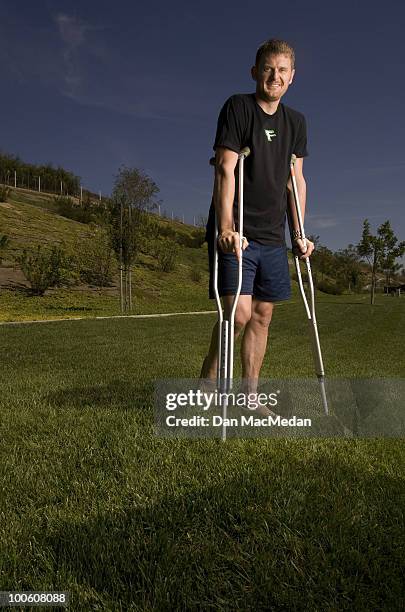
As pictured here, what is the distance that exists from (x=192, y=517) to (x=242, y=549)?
307 millimetres

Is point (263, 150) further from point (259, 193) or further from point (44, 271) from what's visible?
point (44, 271)

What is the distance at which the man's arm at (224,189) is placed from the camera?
122 inches

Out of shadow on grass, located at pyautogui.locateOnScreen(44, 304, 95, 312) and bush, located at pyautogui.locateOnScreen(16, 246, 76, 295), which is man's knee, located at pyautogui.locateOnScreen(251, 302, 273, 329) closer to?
shadow on grass, located at pyautogui.locateOnScreen(44, 304, 95, 312)

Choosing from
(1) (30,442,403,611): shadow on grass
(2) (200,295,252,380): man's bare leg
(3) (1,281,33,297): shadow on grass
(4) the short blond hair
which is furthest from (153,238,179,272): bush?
(1) (30,442,403,611): shadow on grass

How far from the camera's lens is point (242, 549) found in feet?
6.02

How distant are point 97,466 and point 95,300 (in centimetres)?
2520

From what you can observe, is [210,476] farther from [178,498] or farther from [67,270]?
[67,270]

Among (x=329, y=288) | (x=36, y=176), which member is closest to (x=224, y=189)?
(x=329, y=288)

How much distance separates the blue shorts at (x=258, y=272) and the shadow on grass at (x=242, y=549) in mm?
1322

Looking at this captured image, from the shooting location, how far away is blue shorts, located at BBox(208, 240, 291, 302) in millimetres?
3246

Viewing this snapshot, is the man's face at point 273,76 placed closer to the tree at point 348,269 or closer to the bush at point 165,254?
the bush at point 165,254

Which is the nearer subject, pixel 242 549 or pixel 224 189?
pixel 242 549

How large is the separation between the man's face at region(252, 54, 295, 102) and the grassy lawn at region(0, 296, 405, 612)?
221cm

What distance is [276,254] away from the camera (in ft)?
11.8
